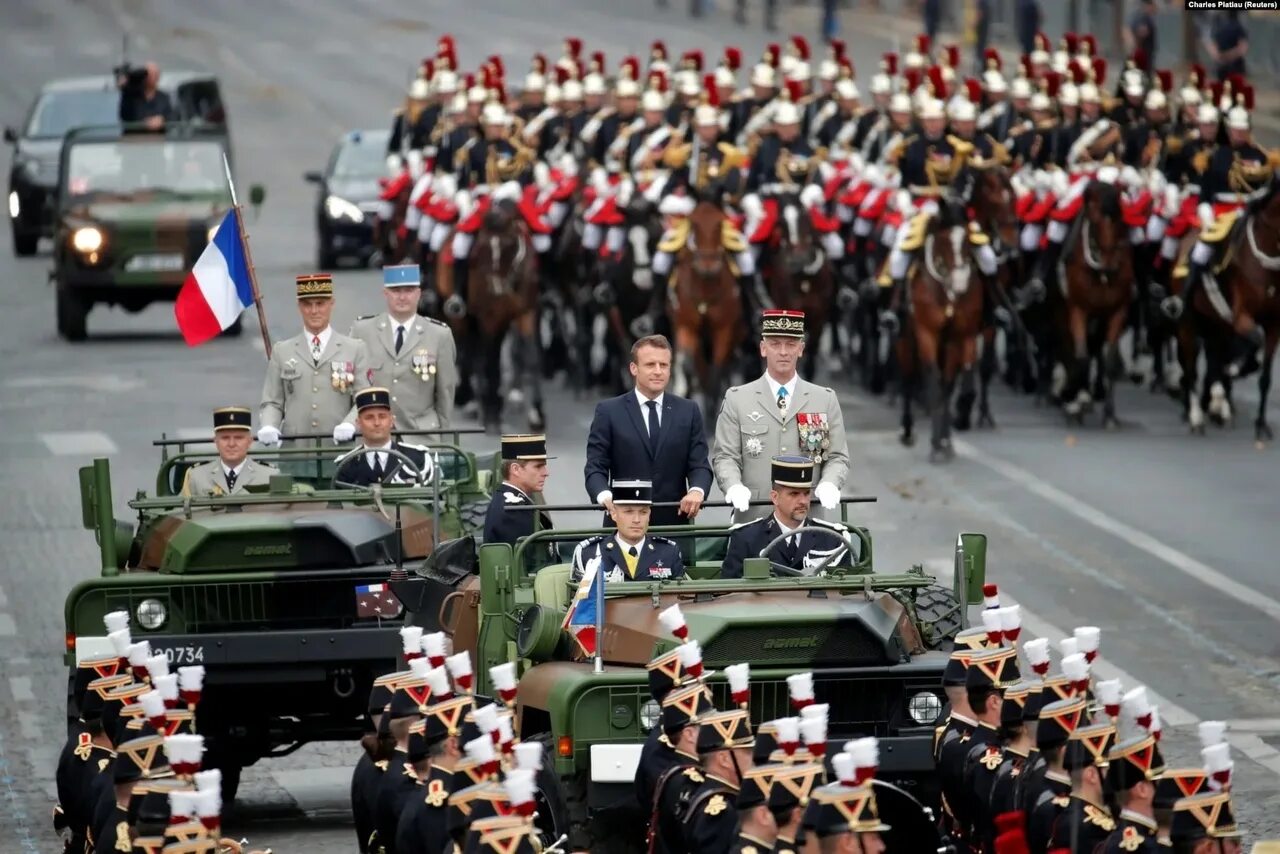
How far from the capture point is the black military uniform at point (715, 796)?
1130 centimetres

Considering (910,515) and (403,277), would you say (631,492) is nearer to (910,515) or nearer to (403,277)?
(403,277)

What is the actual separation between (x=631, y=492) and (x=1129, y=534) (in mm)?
10445

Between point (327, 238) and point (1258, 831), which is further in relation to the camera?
point (327, 238)

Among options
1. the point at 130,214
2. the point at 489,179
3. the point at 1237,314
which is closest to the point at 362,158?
the point at 130,214

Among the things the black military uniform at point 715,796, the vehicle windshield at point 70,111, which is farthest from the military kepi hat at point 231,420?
the vehicle windshield at point 70,111

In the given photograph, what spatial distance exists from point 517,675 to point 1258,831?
Answer: 376cm

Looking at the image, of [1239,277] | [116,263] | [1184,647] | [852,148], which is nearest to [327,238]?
[116,263]

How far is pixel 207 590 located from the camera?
51.4ft

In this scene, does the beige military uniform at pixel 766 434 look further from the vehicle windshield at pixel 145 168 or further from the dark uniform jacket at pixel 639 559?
the vehicle windshield at pixel 145 168

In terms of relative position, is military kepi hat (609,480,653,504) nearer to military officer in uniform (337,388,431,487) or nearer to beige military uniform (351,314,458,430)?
military officer in uniform (337,388,431,487)

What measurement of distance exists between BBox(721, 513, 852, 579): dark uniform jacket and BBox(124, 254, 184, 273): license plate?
22110mm

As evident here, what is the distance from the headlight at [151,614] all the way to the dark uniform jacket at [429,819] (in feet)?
13.7

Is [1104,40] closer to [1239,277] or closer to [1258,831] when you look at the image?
[1239,277]

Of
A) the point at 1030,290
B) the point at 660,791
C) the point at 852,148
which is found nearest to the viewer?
the point at 660,791
